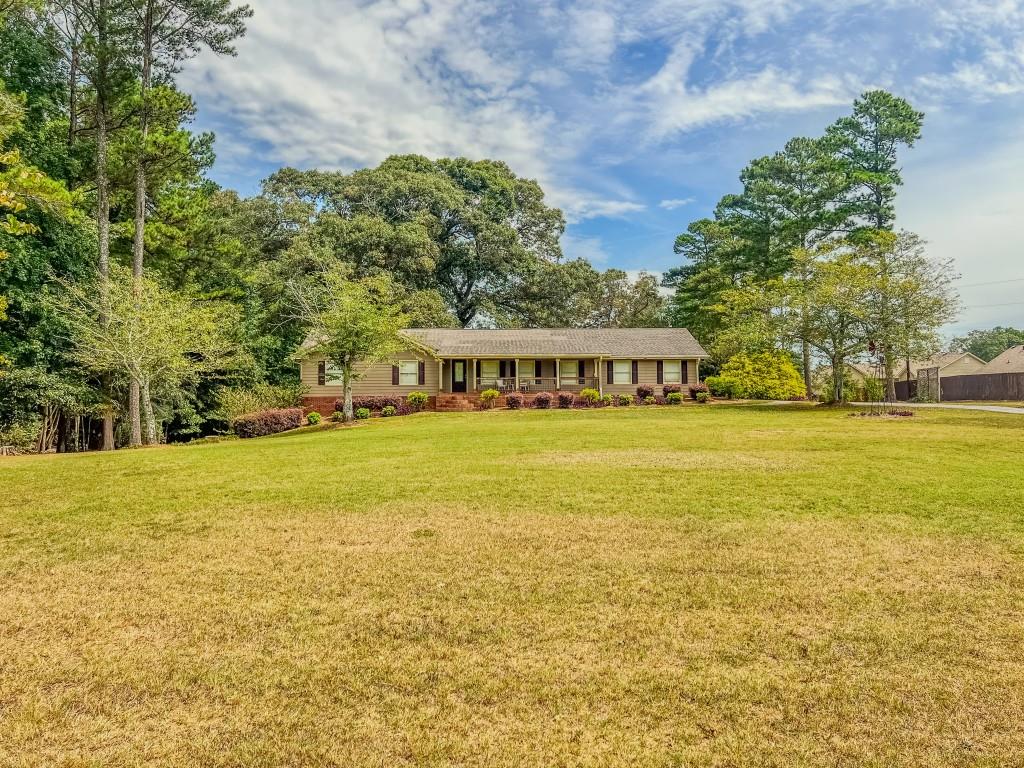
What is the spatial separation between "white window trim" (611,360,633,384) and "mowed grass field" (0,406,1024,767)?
2319 centimetres

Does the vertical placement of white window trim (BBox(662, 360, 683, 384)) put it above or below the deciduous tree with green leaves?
below

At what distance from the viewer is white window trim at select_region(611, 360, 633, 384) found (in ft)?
103

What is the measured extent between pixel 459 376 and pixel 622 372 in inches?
354

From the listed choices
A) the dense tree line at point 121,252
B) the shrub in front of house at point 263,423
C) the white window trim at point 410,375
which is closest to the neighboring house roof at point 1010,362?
the white window trim at point 410,375

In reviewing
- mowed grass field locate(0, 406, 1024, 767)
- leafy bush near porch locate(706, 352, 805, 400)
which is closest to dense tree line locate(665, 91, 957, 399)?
leafy bush near porch locate(706, 352, 805, 400)

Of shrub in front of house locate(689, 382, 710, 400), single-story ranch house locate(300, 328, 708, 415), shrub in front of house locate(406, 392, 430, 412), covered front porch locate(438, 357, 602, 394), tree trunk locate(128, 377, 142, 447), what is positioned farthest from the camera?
covered front porch locate(438, 357, 602, 394)

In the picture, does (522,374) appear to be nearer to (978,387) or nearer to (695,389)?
(695,389)

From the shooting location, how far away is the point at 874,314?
76.5ft

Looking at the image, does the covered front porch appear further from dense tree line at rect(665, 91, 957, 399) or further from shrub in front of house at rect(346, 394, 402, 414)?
dense tree line at rect(665, 91, 957, 399)

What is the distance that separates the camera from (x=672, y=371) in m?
31.3

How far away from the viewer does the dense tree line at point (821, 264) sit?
23.1 meters

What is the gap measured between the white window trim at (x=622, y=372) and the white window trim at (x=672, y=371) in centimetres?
182

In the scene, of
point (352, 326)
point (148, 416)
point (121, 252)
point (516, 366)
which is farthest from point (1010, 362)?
point (121, 252)

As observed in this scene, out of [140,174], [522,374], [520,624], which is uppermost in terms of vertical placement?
[140,174]
